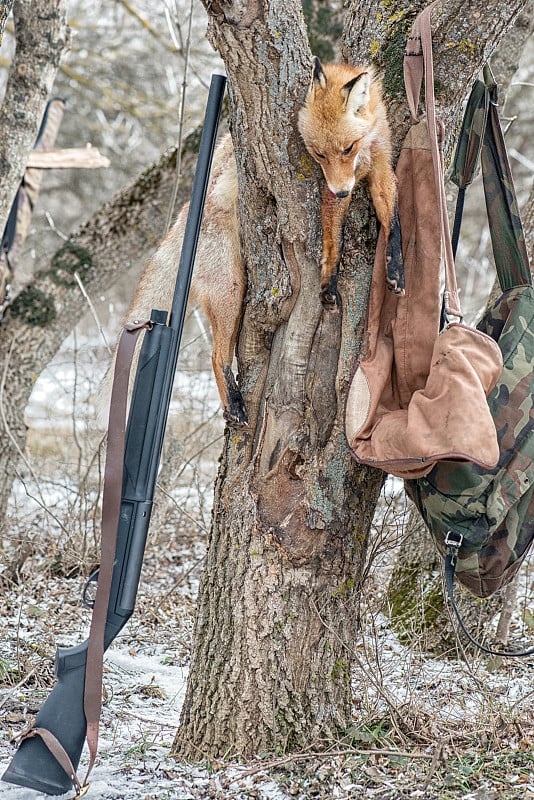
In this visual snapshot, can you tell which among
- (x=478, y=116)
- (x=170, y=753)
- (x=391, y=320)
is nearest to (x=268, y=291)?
(x=391, y=320)

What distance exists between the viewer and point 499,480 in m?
2.10

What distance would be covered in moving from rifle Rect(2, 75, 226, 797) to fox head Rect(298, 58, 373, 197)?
28 centimetres

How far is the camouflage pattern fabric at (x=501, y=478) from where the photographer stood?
2076 millimetres

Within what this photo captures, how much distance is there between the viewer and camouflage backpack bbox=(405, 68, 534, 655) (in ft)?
6.81

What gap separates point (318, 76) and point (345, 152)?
0.72 feet

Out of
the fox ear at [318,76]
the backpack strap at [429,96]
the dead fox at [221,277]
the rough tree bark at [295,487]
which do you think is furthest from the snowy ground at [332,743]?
the fox ear at [318,76]

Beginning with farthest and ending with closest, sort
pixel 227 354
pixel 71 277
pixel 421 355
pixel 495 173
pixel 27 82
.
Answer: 1. pixel 71 277
2. pixel 27 82
3. pixel 227 354
4. pixel 495 173
5. pixel 421 355

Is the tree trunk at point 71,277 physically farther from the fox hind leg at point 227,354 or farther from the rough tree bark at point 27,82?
the fox hind leg at point 227,354

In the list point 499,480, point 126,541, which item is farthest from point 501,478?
point 126,541

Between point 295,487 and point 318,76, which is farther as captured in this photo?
point 295,487

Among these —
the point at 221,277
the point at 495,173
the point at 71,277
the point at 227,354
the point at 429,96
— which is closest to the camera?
the point at 429,96

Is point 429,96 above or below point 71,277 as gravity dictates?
below

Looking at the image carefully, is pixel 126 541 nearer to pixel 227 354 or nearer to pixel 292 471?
pixel 292 471

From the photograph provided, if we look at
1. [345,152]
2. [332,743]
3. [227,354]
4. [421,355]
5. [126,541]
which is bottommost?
[332,743]
